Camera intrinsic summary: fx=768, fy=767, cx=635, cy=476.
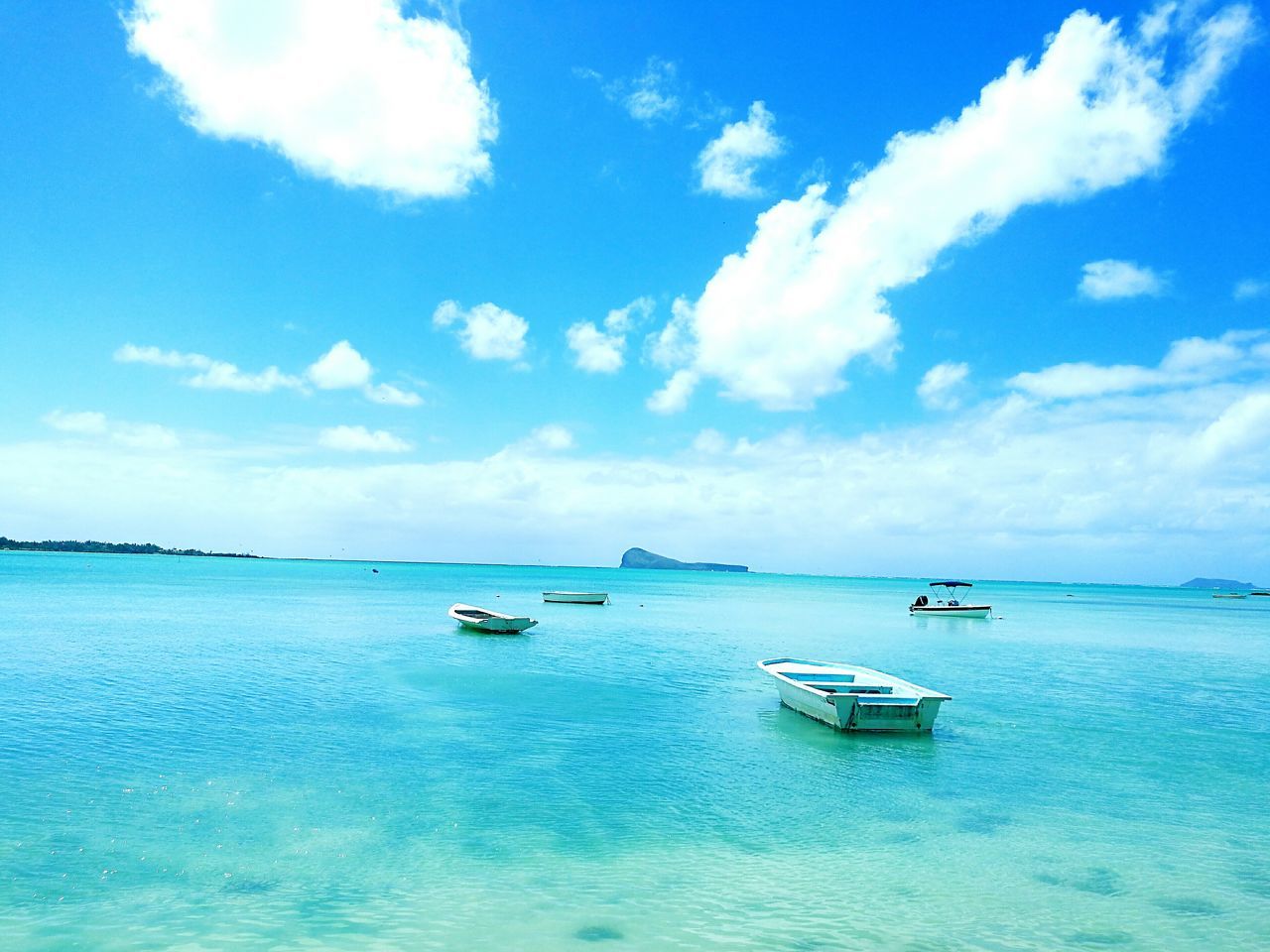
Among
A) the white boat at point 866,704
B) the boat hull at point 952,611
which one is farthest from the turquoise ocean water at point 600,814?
the boat hull at point 952,611

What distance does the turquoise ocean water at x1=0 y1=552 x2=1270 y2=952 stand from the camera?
1085 centimetres

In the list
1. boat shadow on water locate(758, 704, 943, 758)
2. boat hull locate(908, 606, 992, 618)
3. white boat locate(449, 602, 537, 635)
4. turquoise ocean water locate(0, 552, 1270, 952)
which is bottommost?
turquoise ocean water locate(0, 552, 1270, 952)

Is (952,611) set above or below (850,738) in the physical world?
above

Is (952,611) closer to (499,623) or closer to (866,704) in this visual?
(499,623)

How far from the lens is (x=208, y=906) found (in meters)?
10.9

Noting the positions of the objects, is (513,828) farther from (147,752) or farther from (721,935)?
(147,752)

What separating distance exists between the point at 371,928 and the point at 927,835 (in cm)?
1021

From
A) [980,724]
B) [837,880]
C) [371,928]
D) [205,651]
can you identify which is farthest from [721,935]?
[205,651]

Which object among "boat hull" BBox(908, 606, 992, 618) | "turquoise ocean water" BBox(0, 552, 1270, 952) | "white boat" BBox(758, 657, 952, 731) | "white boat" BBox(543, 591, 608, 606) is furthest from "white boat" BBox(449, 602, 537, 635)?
"boat hull" BBox(908, 606, 992, 618)

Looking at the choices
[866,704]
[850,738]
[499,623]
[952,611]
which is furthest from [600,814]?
[952,611]

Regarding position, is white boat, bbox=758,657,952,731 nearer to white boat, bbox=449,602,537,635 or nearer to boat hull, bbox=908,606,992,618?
white boat, bbox=449,602,537,635

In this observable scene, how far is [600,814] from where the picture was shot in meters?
15.4

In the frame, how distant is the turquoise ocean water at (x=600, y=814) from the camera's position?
1085 centimetres

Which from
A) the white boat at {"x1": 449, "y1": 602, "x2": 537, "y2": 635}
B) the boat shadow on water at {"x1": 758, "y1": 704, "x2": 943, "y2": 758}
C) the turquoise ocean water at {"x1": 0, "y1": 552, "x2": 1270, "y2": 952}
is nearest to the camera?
the turquoise ocean water at {"x1": 0, "y1": 552, "x2": 1270, "y2": 952}
